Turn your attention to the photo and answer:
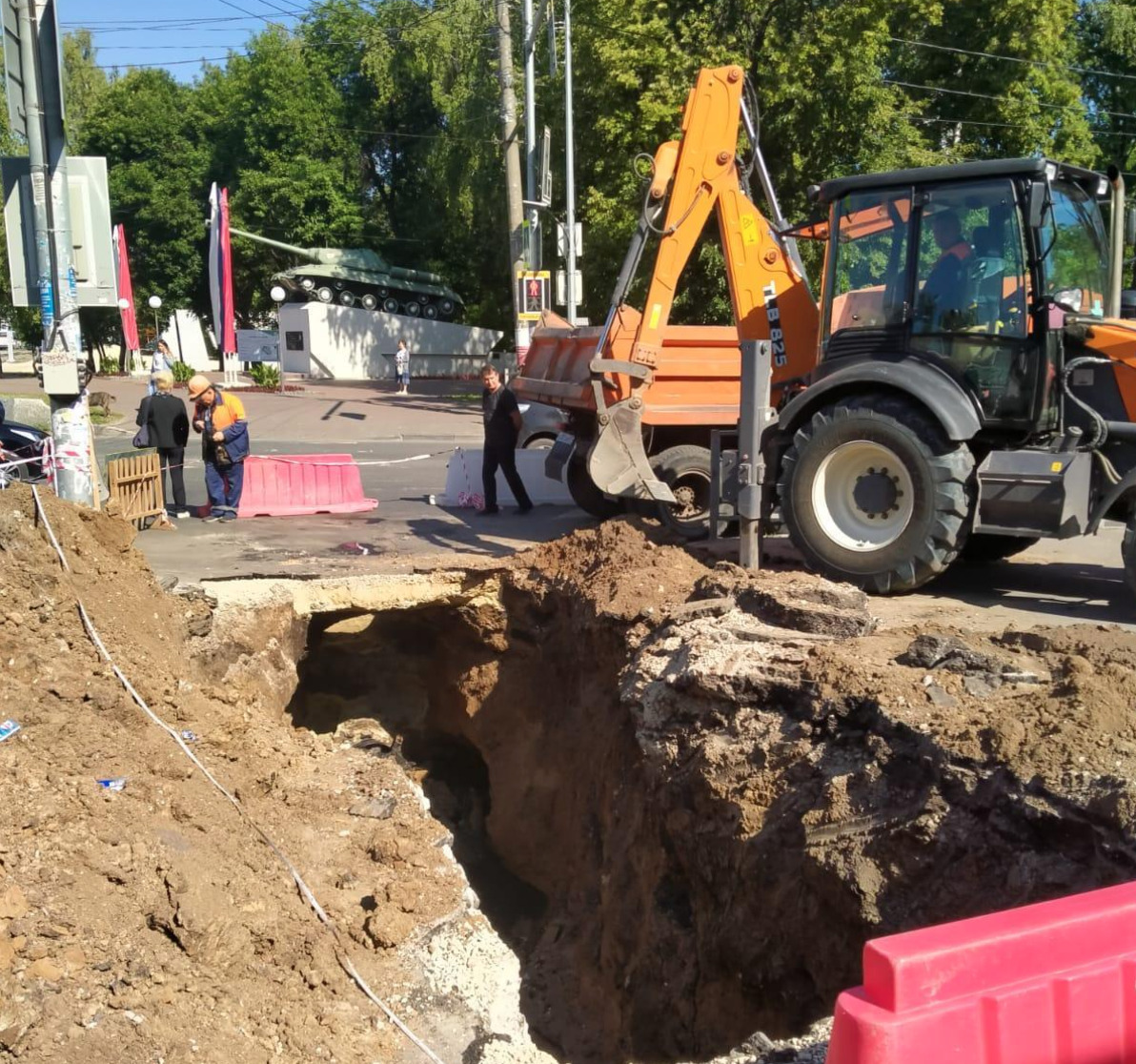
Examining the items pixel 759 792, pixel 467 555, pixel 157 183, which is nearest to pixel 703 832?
pixel 759 792

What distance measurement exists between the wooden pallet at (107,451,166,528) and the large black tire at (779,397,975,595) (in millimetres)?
6788

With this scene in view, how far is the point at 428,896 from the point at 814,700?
282 cm

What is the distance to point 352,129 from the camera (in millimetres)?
49500

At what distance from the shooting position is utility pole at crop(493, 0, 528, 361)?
23114mm

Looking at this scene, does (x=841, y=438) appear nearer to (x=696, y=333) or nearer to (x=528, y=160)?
(x=696, y=333)

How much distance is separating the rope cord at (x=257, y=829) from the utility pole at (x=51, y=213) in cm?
181

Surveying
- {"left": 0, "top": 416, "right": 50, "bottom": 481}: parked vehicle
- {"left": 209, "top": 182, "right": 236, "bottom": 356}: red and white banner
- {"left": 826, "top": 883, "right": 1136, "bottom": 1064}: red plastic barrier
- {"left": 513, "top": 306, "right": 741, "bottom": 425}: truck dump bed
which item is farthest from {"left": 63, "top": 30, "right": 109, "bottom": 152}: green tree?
{"left": 826, "top": 883, "right": 1136, "bottom": 1064}: red plastic barrier

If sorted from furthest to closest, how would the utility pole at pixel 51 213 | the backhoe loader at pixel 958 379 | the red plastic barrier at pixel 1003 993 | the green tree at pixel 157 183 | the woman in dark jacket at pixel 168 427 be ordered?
the green tree at pixel 157 183
the woman in dark jacket at pixel 168 427
the utility pole at pixel 51 213
the backhoe loader at pixel 958 379
the red plastic barrier at pixel 1003 993

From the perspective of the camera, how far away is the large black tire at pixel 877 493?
766cm

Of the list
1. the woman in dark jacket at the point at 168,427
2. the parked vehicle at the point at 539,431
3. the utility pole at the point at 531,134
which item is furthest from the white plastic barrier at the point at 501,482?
the utility pole at the point at 531,134

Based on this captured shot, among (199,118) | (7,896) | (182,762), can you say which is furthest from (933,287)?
(199,118)

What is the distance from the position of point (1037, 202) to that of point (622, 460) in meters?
3.92

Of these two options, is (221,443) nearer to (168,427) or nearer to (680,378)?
(168,427)

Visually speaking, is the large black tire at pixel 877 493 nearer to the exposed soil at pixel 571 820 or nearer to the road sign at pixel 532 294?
the exposed soil at pixel 571 820
